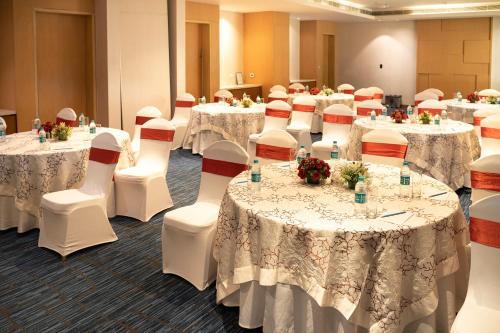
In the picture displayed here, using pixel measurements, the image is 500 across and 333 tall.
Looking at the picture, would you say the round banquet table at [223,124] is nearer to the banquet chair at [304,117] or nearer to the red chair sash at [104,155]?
the banquet chair at [304,117]

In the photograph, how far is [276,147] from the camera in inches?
200

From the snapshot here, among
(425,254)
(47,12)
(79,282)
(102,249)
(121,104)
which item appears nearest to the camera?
(425,254)

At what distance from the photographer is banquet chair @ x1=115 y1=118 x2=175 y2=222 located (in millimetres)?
5688

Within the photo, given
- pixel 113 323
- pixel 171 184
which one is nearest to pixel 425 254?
pixel 113 323

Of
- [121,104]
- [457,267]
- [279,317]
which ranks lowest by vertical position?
[279,317]

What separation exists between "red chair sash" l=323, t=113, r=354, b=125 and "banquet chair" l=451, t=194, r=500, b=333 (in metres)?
4.96

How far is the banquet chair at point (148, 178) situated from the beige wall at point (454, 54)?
1431cm

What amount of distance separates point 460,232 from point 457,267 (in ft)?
0.86

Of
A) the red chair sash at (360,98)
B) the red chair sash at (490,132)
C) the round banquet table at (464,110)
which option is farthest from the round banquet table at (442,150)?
the red chair sash at (360,98)

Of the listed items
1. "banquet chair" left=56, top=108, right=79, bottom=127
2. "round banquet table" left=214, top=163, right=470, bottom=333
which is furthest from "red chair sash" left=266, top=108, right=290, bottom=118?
"round banquet table" left=214, top=163, right=470, bottom=333

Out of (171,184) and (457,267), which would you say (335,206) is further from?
(171,184)

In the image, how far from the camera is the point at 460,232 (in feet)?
10.7

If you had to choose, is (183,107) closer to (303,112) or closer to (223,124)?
(223,124)

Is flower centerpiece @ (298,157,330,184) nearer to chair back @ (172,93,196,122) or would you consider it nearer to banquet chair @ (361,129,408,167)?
banquet chair @ (361,129,408,167)
